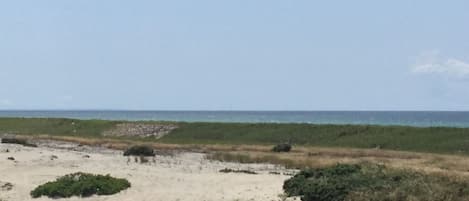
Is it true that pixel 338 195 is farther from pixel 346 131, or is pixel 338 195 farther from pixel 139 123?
pixel 139 123

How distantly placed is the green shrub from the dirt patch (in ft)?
181

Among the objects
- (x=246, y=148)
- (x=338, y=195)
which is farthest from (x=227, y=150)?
(x=338, y=195)

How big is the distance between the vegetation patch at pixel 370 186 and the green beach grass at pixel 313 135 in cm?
3272

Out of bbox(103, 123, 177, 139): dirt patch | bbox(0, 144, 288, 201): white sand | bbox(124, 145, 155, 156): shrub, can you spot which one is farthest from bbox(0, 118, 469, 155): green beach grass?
bbox(0, 144, 288, 201): white sand

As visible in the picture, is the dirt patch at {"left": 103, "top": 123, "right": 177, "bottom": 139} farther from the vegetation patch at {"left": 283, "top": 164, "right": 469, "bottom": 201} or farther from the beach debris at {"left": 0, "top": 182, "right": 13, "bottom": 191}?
the vegetation patch at {"left": 283, "top": 164, "right": 469, "bottom": 201}

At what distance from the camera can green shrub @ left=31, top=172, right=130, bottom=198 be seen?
82.5 feet

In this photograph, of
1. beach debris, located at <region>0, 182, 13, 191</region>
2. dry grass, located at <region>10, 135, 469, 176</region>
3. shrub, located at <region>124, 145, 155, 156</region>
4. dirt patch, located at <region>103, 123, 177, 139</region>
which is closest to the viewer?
beach debris, located at <region>0, 182, 13, 191</region>

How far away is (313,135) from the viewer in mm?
70062

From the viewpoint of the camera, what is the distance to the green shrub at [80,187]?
25156mm

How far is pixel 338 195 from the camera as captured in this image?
19969 millimetres

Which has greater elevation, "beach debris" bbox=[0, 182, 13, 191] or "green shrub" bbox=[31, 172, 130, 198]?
"green shrub" bbox=[31, 172, 130, 198]

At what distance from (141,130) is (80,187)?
201 feet

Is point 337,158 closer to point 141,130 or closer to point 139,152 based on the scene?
point 139,152

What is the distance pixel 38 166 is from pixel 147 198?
1389cm
